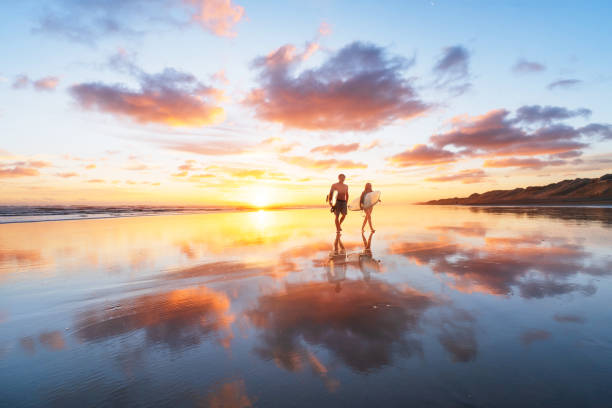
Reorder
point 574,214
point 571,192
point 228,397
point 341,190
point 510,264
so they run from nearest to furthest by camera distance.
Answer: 1. point 228,397
2. point 510,264
3. point 341,190
4. point 574,214
5. point 571,192

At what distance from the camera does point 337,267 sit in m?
7.32

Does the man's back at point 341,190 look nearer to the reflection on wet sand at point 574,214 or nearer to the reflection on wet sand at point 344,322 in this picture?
the reflection on wet sand at point 344,322

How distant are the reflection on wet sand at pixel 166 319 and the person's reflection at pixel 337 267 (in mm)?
2299

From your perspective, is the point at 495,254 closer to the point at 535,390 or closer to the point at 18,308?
the point at 535,390

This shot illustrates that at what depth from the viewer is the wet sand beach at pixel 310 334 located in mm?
2518

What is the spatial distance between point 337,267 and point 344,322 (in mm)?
3397

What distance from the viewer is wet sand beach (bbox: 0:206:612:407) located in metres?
2.52

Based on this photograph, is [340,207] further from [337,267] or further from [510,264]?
[510,264]

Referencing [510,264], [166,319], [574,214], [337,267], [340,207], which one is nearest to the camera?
[166,319]

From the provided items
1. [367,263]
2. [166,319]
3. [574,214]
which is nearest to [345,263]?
[367,263]

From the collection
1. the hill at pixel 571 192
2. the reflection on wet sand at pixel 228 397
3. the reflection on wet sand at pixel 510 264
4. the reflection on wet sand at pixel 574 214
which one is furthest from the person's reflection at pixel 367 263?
the hill at pixel 571 192

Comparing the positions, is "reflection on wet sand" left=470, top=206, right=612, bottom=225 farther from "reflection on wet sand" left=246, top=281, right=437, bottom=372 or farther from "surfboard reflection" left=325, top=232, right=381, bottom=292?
"reflection on wet sand" left=246, top=281, right=437, bottom=372

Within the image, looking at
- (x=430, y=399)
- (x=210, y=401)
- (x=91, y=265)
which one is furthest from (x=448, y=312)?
(x=91, y=265)

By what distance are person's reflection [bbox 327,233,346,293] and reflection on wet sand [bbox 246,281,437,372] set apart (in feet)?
1.64
